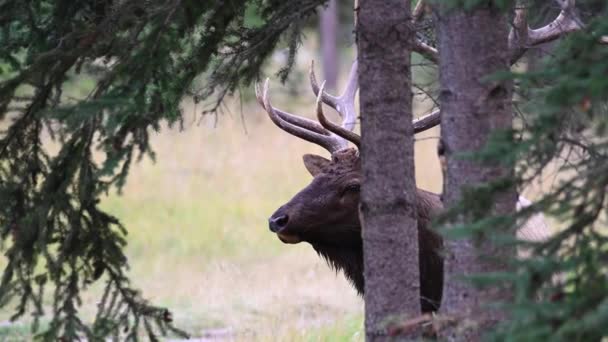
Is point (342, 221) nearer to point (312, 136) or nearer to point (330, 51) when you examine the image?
point (312, 136)

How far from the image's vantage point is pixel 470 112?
456 centimetres

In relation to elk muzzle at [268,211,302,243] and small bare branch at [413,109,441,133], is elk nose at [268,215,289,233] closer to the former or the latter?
elk muzzle at [268,211,302,243]

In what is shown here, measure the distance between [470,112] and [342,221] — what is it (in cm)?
238

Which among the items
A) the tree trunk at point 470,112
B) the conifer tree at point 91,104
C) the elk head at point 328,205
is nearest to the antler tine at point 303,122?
the elk head at point 328,205

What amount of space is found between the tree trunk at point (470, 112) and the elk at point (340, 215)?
1.91m

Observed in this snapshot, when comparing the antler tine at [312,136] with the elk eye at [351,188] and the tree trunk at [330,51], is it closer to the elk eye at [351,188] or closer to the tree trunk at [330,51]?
the elk eye at [351,188]

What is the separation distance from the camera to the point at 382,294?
4961mm

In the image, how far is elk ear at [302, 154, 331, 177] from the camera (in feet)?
22.9

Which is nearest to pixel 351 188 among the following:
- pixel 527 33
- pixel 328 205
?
pixel 328 205

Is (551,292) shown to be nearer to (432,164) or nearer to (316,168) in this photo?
(316,168)

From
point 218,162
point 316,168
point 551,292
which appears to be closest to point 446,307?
point 551,292

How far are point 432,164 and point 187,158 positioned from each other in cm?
508

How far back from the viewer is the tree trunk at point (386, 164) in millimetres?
4965

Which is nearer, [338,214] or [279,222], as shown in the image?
[279,222]
